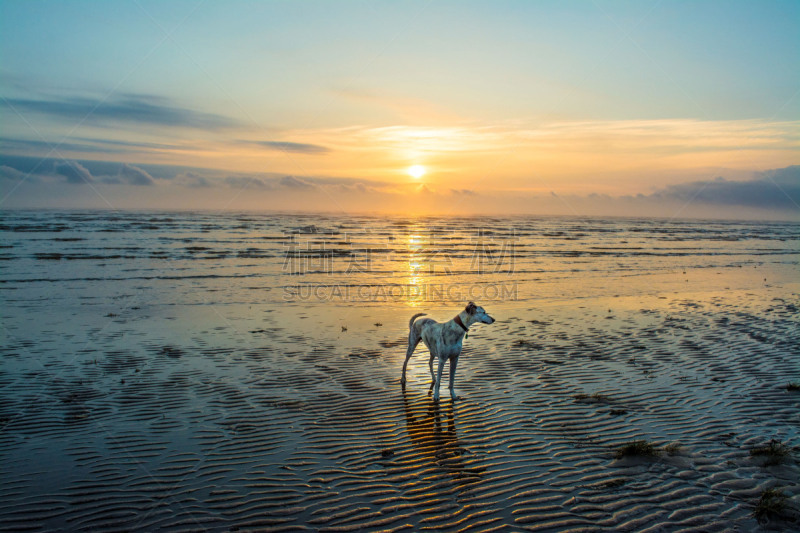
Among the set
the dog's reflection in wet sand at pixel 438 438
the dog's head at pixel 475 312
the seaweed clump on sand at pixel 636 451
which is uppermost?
the dog's head at pixel 475 312

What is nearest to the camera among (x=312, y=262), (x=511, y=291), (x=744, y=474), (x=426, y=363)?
(x=744, y=474)

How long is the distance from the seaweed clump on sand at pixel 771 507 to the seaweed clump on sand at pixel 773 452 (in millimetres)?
1071

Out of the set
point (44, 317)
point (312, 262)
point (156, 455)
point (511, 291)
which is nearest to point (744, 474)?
point (156, 455)

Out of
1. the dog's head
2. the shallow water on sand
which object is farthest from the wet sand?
the dog's head

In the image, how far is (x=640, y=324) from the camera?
15922 mm

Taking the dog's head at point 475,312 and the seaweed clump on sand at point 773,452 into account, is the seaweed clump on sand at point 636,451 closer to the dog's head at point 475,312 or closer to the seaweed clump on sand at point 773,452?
the seaweed clump on sand at point 773,452

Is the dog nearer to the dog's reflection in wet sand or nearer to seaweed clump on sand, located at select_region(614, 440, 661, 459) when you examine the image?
the dog's reflection in wet sand

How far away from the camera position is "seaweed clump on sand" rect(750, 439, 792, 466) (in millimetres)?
6634

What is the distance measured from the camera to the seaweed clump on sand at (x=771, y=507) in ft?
17.7

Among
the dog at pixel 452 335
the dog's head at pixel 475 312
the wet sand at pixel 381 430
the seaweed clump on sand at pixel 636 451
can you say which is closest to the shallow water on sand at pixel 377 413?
the wet sand at pixel 381 430

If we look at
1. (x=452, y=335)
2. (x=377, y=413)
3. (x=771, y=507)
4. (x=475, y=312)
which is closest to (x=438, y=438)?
(x=377, y=413)

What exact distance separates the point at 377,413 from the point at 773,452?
5895mm

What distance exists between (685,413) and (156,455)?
8592 millimetres

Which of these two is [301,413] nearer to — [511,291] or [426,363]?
[426,363]
